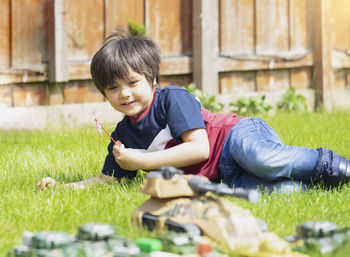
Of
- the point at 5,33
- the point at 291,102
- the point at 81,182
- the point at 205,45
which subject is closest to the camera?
the point at 81,182

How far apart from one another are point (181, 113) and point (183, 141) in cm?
11

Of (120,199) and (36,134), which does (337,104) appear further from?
(120,199)

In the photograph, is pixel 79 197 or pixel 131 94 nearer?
pixel 79 197

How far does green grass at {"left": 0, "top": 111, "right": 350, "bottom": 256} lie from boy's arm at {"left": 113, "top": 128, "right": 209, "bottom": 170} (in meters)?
0.12

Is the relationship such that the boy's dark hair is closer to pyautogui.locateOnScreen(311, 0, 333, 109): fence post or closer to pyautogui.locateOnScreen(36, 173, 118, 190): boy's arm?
pyautogui.locateOnScreen(36, 173, 118, 190): boy's arm

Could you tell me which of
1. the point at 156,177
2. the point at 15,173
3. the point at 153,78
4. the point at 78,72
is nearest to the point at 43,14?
the point at 78,72

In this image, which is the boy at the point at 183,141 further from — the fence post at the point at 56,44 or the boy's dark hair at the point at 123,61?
the fence post at the point at 56,44

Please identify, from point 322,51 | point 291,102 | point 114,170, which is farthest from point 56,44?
point 322,51

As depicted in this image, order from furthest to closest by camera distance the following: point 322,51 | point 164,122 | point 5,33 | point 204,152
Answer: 1. point 322,51
2. point 5,33
3. point 164,122
4. point 204,152

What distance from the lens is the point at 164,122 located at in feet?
7.45

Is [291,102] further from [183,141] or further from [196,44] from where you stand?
[183,141]

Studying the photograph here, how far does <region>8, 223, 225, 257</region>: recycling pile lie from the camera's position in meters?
1.27

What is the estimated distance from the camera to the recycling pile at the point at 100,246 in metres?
1.27

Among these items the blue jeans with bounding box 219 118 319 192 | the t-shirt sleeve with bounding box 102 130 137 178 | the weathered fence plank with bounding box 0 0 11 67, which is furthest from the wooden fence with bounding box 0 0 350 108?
the blue jeans with bounding box 219 118 319 192
